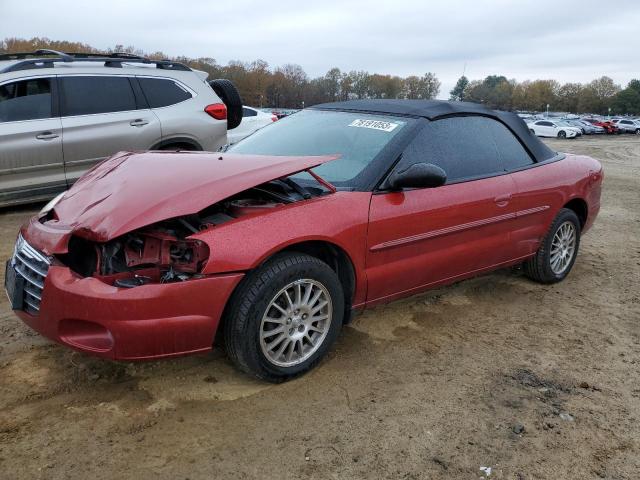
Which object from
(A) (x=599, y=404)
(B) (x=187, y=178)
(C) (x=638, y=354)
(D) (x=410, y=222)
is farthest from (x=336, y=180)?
(C) (x=638, y=354)

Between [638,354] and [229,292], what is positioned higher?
[229,292]

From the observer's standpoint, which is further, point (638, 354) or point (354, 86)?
point (354, 86)

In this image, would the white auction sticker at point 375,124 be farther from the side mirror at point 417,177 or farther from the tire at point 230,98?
the tire at point 230,98

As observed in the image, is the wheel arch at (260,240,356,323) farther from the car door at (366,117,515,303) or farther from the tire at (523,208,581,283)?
the tire at (523,208,581,283)

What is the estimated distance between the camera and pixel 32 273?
2768 mm

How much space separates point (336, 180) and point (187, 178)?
36.9 inches

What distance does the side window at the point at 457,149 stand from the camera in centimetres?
358

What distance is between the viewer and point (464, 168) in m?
3.80

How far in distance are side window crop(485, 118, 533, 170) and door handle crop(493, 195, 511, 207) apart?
278 mm

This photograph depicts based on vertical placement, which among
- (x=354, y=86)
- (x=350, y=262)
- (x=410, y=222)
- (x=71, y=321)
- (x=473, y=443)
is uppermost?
(x=354, y=86)

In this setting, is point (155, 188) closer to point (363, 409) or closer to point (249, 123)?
point (363, 409)

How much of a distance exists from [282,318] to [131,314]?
77 cm

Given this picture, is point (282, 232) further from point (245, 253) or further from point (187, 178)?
point (187, 178)

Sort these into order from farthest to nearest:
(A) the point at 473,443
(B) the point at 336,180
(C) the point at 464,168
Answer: (C) the point at 464,168 < (B) the point at 336,180 < (A) the point at 473,443
